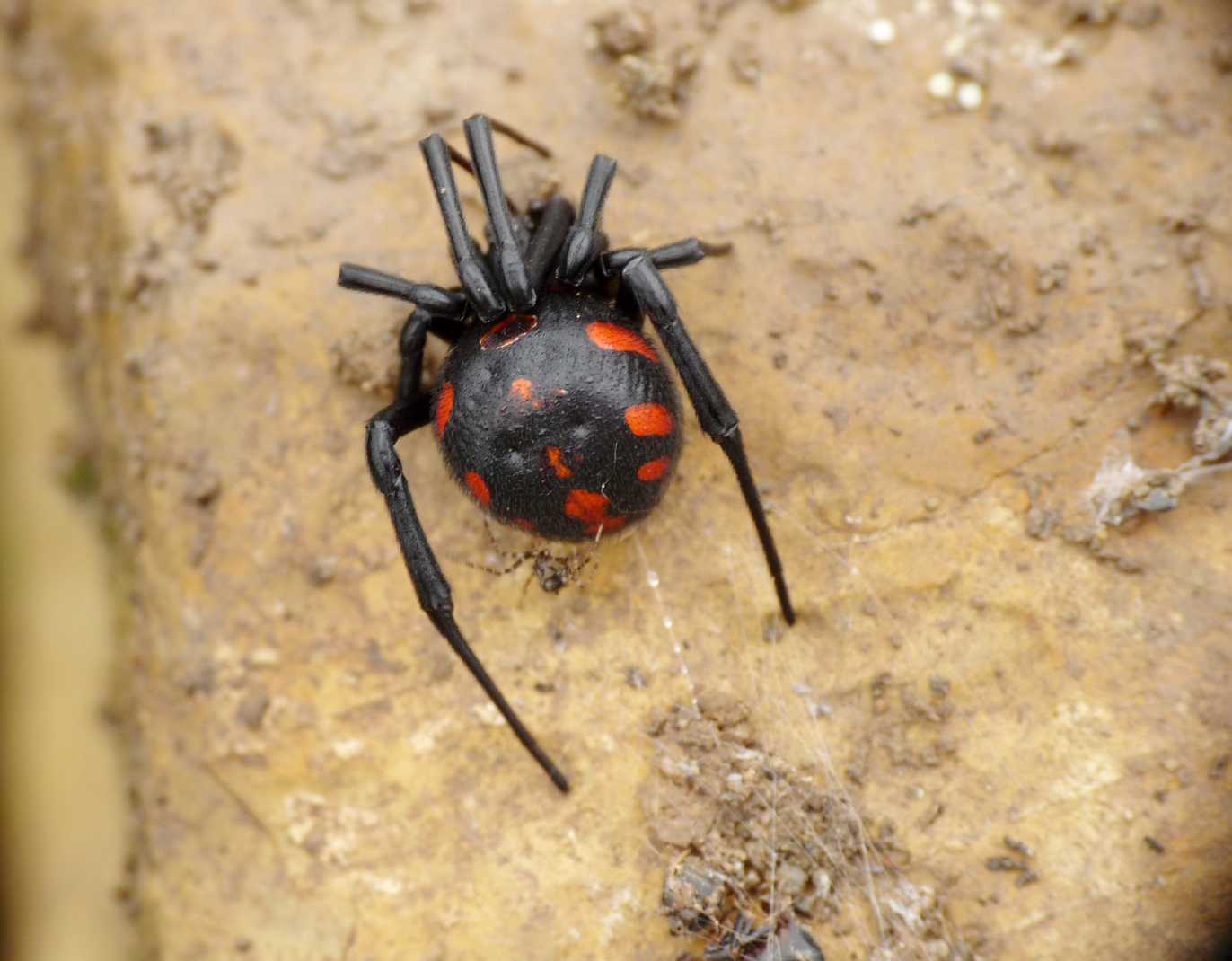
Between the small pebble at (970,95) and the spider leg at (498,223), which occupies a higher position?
the small pebble at (970,95)

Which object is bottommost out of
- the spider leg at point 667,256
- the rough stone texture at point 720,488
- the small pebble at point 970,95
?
the rough stone texture at point 720,488

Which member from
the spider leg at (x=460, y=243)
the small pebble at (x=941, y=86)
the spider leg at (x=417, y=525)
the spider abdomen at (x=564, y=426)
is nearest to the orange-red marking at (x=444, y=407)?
the spider abdomen at (x=564, y=426)

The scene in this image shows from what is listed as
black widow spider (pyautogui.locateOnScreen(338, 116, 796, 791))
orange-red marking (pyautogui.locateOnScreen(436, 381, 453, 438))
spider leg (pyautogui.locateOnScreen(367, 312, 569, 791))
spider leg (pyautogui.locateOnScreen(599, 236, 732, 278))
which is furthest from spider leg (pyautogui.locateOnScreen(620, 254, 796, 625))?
spider leg (pyautogui.locateOnScreen(367, 312, 569, 791))

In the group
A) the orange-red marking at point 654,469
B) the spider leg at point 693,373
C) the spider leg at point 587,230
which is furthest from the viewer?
the spider leg at point 587,230

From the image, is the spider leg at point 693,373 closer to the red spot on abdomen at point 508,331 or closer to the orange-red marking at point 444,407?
the red spot on abdomen at point 508,331

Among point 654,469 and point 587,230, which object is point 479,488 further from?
point 587,230

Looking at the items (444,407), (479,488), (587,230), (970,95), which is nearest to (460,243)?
(587,230)
